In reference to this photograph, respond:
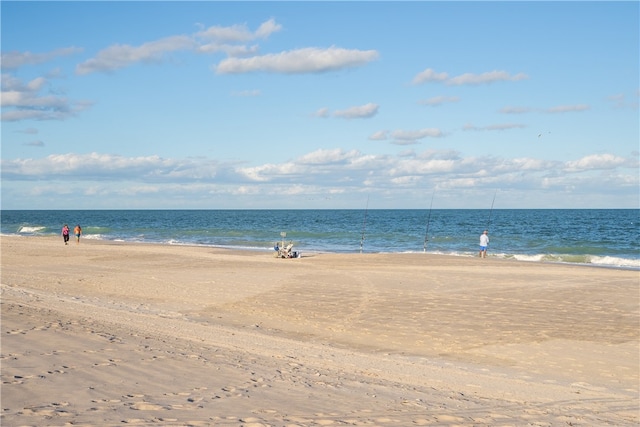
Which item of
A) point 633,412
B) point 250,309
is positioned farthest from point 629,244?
point 633,412

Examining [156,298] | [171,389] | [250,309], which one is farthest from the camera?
[156,298]

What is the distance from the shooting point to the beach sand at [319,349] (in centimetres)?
695

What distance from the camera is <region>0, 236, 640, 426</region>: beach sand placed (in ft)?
22.8

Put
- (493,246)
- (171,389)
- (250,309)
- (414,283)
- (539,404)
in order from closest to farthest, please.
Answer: (171,389) → (539,404) → (250,309) → (414,283) → (493,246)

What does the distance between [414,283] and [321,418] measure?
1506cm

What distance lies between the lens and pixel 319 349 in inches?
460

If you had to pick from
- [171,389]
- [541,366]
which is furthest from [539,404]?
[171,389]

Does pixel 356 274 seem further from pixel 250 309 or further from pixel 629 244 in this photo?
pixel 629 244

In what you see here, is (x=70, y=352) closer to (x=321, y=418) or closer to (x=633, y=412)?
(x=321, y=418)

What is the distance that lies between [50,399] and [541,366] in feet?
26.8

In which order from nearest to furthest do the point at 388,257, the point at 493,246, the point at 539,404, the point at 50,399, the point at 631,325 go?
the point at 50,399, the point at 539,404, the point at 631,325, the point at 388,257, the point at 493,246

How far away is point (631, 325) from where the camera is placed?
48.4 feet

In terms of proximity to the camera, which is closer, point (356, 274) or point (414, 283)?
point (414, 283)

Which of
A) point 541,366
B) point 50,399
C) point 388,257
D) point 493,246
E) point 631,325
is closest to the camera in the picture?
point 50,399
